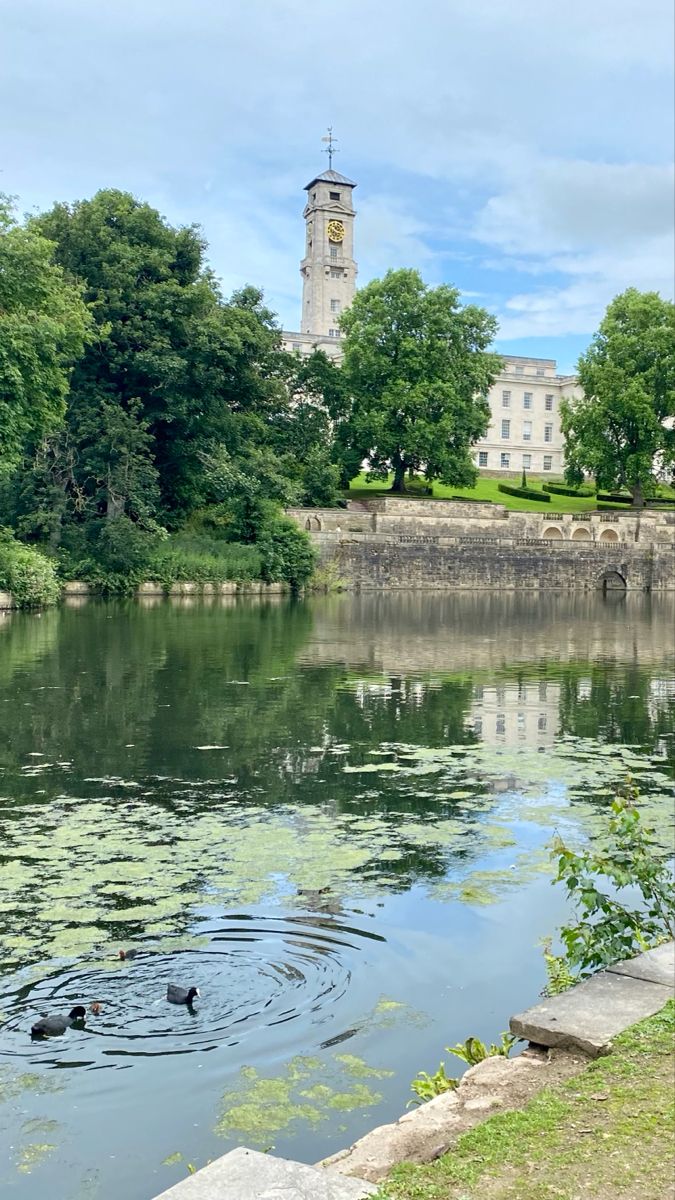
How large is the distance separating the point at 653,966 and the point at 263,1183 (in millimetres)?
2983

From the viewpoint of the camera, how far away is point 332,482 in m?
62.3

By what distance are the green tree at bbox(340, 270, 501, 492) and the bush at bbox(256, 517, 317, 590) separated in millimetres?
14716

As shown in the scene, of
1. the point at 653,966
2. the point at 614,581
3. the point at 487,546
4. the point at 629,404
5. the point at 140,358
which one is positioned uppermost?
the point at 629,404

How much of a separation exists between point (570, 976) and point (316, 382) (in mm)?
61954

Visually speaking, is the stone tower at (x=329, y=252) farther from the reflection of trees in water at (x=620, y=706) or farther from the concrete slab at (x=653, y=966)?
the concrete slab at (x=653, y=966)

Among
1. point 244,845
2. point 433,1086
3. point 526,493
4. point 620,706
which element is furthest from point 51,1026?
point 526,493

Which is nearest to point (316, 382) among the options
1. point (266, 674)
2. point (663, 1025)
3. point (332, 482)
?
point (332, 482)

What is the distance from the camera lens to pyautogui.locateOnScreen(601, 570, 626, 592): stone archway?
66.9 meters

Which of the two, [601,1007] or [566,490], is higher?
[566,490]

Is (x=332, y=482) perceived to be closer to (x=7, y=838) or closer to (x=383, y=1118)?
(x=7, y=838)

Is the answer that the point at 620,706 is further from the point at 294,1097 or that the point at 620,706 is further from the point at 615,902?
the point at 294,1097

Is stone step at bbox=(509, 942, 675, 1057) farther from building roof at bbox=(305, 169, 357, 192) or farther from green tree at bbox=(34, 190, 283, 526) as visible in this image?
building roof at bbox=(305, 169, 357, 192)

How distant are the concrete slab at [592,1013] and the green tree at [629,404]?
69142 millimetres

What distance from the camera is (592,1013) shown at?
534cm
